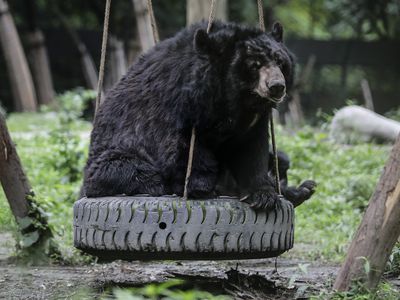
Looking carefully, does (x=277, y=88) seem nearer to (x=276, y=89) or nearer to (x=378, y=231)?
(x=276, y=89)

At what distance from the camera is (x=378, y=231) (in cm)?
353

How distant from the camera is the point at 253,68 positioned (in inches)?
159

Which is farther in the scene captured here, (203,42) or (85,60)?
(85,60)

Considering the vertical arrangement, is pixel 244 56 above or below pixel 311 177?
above

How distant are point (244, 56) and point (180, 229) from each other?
1.04 meters

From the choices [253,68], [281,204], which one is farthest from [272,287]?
[253,68]

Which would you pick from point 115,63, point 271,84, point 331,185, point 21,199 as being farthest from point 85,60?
point 271,84

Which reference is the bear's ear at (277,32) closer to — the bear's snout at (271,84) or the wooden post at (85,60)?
the bear's snout at (271,84)

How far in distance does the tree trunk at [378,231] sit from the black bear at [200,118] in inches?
20.4

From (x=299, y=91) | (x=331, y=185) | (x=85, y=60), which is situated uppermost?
(x=85, y=60)

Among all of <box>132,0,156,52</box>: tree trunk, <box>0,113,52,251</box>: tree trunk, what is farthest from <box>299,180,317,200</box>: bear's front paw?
<box>132,0,156,52</box>: tree trunk

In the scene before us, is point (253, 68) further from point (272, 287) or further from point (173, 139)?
point (272, 287)

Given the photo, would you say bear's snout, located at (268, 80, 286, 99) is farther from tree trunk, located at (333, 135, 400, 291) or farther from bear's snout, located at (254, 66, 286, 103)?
tree trunk, located at (333, 135, 400, 291)

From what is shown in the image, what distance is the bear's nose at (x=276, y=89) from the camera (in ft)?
12.7
